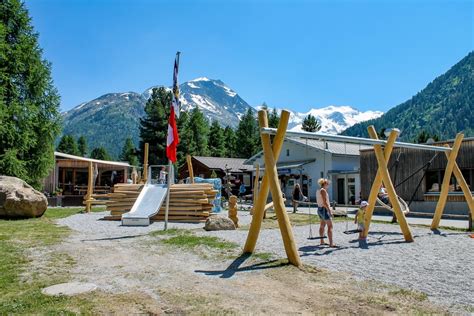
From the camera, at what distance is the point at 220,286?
20.1ft

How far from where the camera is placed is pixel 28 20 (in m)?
26.5

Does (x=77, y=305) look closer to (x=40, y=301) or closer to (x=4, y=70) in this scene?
(x=40, y=301)

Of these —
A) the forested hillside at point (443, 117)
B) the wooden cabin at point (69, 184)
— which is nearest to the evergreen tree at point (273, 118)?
the wooden cabin at point (69, 184)

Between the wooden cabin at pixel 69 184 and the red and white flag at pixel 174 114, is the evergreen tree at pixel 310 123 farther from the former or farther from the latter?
the red and white flag at pixel 174 114

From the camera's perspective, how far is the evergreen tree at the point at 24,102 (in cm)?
2453

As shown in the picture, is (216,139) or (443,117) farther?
(443,117)

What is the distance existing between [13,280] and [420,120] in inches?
7809

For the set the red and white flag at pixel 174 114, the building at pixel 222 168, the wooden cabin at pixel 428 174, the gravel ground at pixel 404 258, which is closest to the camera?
the gravel ground at pixel 404 258

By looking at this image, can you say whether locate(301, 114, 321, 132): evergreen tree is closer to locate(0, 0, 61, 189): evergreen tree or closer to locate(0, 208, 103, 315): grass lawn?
locate(0, 0, 61, 189): evergreen tree

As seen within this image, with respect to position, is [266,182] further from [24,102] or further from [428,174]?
[24,102]

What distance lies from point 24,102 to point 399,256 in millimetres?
24729

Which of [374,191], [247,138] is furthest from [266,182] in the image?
[247,138]

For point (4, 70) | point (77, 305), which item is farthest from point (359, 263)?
point (4, 70)

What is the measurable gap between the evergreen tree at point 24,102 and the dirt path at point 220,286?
1843 cm
